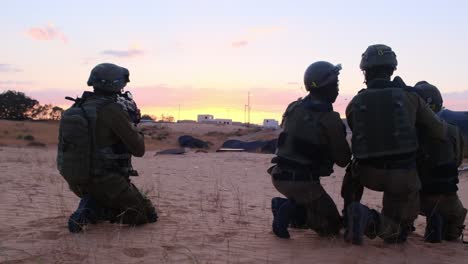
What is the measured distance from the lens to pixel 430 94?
232 inches

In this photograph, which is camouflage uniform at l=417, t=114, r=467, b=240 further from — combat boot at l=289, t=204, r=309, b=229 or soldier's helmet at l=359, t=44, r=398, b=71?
combat boot at l=289, t=204, r=309, b=229

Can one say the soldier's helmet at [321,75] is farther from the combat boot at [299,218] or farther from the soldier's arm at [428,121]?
the combat boot at [299,218]

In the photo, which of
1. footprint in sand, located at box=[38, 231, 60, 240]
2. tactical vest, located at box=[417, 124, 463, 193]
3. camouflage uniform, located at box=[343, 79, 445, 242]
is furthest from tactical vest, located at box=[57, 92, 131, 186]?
tactical vest, located at box=[417, 124, 463, 193]

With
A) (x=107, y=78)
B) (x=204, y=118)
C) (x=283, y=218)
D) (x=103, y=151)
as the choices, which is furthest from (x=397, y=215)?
(x=204, y=118)

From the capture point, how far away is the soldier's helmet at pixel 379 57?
5.23 metres

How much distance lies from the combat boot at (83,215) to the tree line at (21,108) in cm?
5674

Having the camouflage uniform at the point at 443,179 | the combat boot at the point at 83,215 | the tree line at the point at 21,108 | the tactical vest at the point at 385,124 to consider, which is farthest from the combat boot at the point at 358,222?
the tree line at the point at 21,108

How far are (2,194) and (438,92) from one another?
643cm

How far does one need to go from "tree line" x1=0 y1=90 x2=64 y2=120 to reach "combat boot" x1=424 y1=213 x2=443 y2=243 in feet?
191

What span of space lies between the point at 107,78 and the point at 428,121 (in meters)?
3.37

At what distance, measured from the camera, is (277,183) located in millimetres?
5500

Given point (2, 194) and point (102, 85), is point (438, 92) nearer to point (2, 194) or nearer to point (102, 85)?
point (102, 85)

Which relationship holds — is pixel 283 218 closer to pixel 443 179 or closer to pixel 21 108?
pixel 443 179

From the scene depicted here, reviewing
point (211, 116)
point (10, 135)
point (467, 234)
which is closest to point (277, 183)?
point (467, 234)
